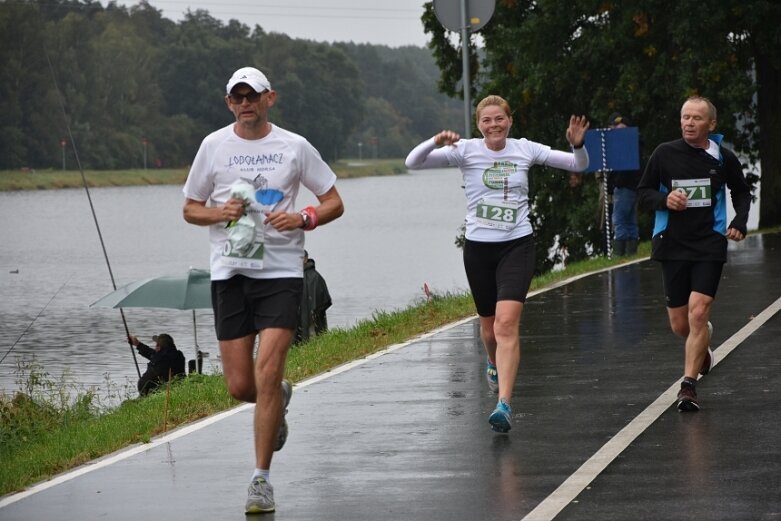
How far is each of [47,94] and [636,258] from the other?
196 feet

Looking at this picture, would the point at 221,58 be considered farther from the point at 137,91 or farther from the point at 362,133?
the point at 362,133

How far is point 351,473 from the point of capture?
7.76 meters

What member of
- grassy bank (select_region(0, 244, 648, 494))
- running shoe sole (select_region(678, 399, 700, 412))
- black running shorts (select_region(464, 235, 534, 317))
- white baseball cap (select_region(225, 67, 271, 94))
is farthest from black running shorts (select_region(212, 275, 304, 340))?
running shoe sole (select_region(678, 399, 700, 412))

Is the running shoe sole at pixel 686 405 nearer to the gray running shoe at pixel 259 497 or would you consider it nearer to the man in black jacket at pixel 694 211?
the man in black jacket at pixel 694 211

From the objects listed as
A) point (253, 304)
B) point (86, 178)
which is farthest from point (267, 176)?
point (86, 178)

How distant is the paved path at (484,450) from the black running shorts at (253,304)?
76 centimetres

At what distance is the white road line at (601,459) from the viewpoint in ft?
22.4

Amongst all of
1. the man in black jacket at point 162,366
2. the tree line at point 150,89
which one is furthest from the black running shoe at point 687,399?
the tree line at point 150,89

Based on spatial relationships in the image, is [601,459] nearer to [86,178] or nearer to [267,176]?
[267,176]

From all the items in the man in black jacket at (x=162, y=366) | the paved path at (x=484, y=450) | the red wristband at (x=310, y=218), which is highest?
the red wristband at (x=310, y=218)

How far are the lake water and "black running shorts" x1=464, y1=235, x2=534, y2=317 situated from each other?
7.56 m

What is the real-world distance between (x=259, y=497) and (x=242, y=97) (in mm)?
1730

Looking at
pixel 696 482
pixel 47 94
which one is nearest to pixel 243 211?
pixel 696 482

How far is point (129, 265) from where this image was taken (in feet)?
158
